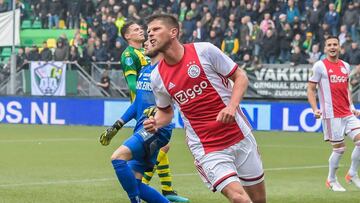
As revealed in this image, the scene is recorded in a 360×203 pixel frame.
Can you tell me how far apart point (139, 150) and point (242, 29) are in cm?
1988

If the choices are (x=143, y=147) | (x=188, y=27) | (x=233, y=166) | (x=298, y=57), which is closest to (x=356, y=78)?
(x=298, y=57)

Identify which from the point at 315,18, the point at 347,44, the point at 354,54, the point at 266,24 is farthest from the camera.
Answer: the point at 266,24

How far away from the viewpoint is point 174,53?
7.86 m

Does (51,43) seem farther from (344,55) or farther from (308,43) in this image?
(344,55)

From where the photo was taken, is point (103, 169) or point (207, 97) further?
point (103, 169)

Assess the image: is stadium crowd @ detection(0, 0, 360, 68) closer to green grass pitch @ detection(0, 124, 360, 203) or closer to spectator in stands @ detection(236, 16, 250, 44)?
spectator in stands @ detection(236, 16, 250, 44)

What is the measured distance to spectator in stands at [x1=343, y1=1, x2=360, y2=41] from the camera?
28000 millimetres

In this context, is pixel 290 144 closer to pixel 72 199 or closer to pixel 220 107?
pixel 72 199

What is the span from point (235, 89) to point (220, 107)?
273mm

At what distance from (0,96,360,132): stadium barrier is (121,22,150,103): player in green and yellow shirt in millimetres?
14679

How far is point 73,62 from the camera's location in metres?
29.4

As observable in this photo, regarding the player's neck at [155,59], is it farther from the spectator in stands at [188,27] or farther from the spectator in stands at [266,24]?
the spectator in stands at [188,27]

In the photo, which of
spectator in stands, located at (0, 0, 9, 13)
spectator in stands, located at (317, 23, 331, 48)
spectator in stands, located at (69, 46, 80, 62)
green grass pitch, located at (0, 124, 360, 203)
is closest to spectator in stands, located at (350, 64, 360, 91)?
green grass pitch, located at (0, 124, 360, 203)

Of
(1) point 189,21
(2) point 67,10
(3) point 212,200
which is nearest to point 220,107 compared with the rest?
(3) point 212,200
